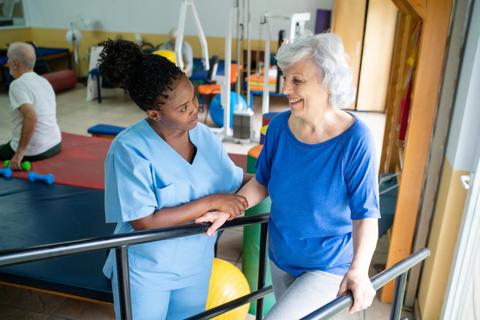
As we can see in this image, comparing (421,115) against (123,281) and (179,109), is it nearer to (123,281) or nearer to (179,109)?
(179,109)

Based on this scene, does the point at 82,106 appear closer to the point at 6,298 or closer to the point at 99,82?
the point at 99,82

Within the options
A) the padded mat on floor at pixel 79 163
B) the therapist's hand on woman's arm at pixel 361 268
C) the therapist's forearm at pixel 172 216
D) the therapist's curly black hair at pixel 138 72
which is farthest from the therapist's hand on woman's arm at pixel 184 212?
the padded mat on floor at pixel 79 163

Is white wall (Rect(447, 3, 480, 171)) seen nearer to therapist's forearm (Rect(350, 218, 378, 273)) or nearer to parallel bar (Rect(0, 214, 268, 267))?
therapist's forearm (Rect(350, 218, 378, 273))

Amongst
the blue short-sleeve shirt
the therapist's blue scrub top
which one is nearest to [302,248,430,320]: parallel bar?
the blue short-sleeve shirt

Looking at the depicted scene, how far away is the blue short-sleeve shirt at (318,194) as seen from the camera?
128 cm

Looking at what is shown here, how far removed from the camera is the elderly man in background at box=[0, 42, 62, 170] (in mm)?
3648

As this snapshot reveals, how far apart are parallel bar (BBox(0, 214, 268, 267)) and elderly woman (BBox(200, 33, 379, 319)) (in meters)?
0.12

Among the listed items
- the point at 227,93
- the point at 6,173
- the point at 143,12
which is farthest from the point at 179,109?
the point at 143,12

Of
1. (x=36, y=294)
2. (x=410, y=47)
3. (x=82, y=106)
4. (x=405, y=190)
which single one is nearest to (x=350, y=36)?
(x=410, y=47)

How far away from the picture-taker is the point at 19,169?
385 cm

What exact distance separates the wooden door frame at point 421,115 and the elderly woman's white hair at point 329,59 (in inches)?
48.1

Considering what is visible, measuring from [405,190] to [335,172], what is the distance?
1501mm

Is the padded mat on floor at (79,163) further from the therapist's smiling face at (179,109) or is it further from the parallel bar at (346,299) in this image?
the parallel bar at (346,299)

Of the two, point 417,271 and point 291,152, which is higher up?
point 291,152
